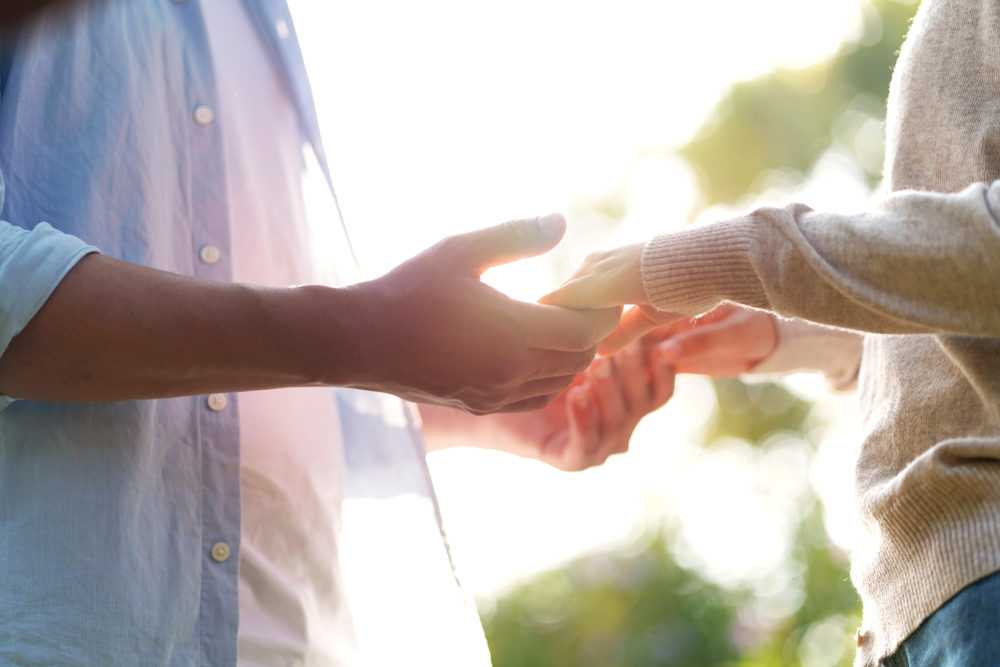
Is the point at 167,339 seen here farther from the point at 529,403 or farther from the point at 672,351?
the point at 672,351

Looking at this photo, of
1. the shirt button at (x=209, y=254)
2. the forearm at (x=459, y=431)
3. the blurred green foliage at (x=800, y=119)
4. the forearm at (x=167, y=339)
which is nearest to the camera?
the forearm at (x=167, y=339)

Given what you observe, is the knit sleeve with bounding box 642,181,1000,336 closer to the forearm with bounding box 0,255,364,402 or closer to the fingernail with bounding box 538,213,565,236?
the fingernail with bounding box 538,213,565,236

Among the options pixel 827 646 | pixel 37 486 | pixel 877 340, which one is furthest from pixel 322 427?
pixel 827 646

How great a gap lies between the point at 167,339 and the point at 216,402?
0.28 meters

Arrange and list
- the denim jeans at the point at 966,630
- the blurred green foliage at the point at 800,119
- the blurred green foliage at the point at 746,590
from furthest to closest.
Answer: the blurred green foliage at the point at 800,119 → the blurred green foliage at the point at 746,590 → the denim jeans at the point at 966,630

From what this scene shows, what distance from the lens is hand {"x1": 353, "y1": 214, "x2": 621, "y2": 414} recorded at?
4.01ft

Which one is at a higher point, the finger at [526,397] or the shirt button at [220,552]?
the finger at [526,397]

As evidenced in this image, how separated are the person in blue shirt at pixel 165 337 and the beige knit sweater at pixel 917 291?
38cm

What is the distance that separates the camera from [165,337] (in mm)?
1086

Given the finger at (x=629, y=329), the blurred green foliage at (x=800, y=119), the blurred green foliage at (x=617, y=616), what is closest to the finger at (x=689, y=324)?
the finger at (x=629, y=329)

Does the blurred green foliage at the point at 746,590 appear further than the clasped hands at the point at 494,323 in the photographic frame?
Yes

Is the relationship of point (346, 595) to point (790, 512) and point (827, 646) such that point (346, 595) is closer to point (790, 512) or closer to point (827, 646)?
point (827, 646)

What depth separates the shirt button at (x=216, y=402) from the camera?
133cm

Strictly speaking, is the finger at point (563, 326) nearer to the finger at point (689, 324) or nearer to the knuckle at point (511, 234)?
the knuckle at point (511, 234)
